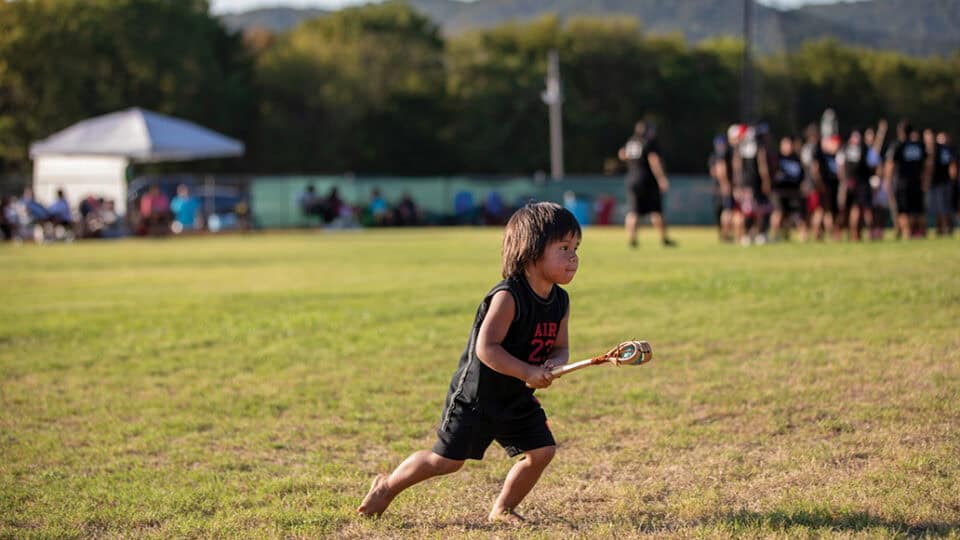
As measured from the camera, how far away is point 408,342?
33.4 feet

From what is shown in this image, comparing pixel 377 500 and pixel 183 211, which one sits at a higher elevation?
pixel 183 211

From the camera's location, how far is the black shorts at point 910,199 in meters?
20.5

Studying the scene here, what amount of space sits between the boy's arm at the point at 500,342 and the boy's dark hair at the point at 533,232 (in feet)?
0.47

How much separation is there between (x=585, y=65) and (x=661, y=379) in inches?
3020

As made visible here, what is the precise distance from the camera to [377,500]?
4945 mm

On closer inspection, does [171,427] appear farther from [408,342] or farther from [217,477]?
[408,342]

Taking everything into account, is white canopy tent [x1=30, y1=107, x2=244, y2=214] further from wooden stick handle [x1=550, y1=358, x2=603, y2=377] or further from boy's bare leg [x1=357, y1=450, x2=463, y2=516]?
wooden stick handle [x1=550, y1=358, x2=603, y2=377]

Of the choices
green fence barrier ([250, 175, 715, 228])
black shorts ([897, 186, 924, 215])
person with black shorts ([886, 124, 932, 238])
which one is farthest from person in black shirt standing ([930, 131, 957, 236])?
green fence barrier ([250, 175, 715, 228])

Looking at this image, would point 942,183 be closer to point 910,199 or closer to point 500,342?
point 910,199

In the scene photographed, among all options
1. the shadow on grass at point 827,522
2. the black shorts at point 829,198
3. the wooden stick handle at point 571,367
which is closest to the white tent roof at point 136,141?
the black shorts at point 829,198

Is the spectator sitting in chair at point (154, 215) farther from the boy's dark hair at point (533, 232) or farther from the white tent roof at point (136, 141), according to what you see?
the boy's dark hair at point (533, 232)

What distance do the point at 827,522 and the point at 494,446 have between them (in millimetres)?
2368

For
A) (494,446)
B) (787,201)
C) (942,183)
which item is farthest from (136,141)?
(494,446)

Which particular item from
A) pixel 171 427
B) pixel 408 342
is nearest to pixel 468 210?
pixel 408 342
